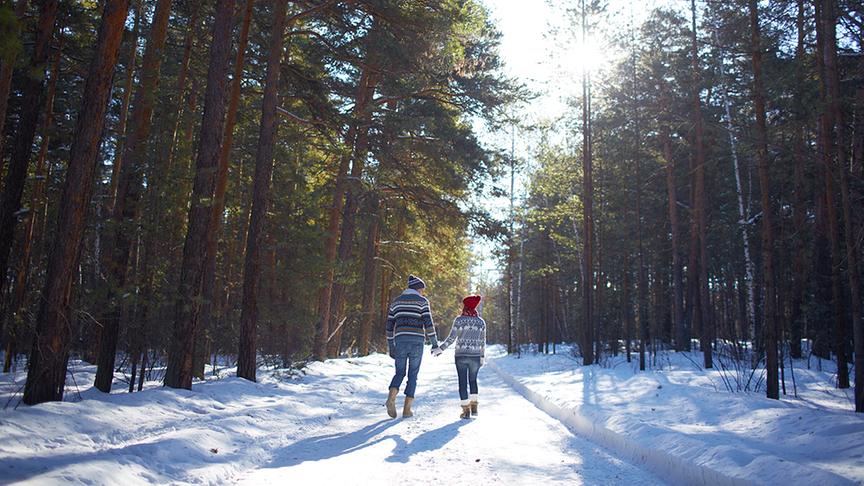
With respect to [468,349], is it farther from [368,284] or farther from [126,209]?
[368,284]

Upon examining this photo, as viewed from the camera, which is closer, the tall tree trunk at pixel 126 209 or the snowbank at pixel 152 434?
the snowbank at pixel 152 434

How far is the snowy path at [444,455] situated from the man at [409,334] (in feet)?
1.58

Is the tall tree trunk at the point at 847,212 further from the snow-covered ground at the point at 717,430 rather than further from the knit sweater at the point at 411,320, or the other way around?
the knit sweater at the point at 411,320

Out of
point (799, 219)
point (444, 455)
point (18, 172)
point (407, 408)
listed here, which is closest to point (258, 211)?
point (18, 172)

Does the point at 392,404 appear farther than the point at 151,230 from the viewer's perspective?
No

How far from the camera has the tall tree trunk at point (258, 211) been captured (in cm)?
1262

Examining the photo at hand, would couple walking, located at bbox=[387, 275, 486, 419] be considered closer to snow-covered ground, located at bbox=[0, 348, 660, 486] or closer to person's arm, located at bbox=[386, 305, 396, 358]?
person's arm, located at bbox=[386, 305, 396, 358]

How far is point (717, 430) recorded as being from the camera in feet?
24.8

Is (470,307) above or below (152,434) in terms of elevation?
above

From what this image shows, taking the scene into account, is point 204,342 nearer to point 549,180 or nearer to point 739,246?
point 549,180

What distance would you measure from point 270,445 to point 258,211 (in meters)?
6.86

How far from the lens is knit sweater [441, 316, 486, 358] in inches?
410

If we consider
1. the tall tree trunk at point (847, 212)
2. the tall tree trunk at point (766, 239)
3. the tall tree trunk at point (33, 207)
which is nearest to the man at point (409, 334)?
the tall tree trunk at point (766, 239)

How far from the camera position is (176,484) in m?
4.87
